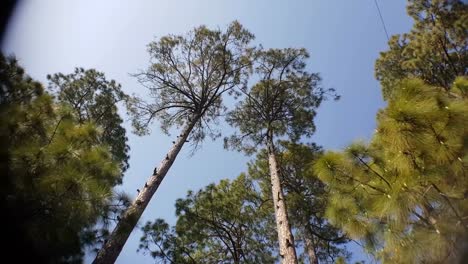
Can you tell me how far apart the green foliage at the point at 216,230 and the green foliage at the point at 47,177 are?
414cm

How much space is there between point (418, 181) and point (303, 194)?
6.98m

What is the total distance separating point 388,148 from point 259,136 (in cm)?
819

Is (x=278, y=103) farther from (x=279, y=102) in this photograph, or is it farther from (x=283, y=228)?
(x=283, y=228)

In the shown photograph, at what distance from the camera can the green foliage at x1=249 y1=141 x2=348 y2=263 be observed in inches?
381

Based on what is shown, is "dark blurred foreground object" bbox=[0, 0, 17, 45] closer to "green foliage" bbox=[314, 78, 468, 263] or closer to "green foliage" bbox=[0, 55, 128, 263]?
"green foliage" bbox=[0, 55, 128, 263]

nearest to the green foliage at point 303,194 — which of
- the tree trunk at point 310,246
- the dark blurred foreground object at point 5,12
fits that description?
the tree trunk at point 310,246

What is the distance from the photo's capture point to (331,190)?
443 centimetres

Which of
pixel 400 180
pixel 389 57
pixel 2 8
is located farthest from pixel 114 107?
pixel 400 180

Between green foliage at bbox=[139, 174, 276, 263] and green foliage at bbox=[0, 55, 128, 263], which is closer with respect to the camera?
green foliage at bbox=[0, 55, 128, 263]

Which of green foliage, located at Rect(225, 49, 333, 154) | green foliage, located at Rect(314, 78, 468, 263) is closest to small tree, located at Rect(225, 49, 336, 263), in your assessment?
green foliage, located at Rect(225, 49, 333, 154)

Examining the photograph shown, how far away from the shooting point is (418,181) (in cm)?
346

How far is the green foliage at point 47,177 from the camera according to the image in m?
2.96

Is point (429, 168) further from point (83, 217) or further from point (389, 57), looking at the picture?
point (389, 57)

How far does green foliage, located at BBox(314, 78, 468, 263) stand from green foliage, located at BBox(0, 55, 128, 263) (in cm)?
291
